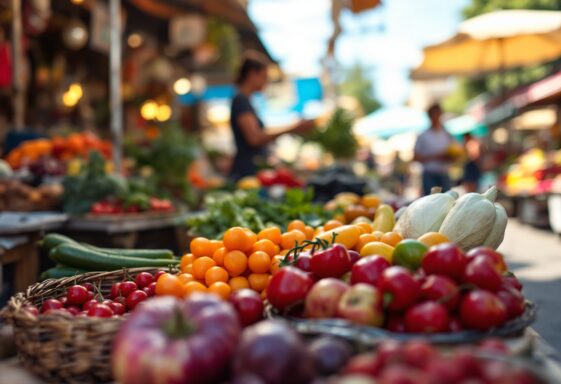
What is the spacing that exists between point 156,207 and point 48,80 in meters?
7.50

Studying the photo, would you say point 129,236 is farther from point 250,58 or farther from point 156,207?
point 250,58

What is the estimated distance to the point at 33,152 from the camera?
6.46 m

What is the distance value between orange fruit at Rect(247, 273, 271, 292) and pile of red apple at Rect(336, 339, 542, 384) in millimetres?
1132

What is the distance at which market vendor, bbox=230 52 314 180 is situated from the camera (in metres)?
5.74

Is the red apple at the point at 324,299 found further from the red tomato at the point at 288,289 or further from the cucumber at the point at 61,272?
the cucumber at the point at 61,272

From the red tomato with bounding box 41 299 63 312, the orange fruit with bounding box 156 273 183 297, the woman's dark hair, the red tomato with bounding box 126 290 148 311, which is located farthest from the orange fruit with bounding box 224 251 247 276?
the woman's dark hair

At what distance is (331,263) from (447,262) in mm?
443

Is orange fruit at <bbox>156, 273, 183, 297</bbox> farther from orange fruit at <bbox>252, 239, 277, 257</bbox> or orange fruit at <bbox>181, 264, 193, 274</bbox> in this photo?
orange fruit at <bbox>252, 239, 277, 257</bbox>

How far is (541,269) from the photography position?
643 centimetres

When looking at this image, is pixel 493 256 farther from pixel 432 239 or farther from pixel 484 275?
pixel 432 239

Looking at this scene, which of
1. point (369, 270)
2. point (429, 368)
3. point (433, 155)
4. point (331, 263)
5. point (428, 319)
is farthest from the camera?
point (433, 155)

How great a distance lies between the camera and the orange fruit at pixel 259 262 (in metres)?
2.49

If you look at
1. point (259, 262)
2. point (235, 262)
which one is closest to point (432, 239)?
point (259, 262)

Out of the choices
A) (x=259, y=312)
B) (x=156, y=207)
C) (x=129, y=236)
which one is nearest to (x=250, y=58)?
(x=156, y=207)
